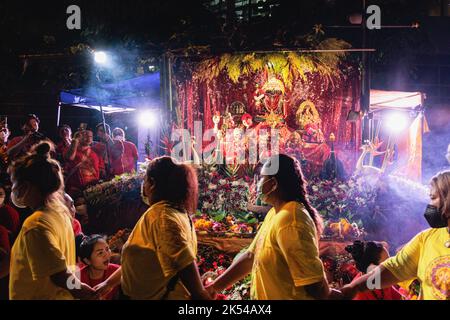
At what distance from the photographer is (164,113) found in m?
7.31

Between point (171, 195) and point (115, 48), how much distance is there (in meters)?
5.08

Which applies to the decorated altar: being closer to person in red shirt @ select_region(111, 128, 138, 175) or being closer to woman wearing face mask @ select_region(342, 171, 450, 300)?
person in red shirt @ select_region(111, 128, 138, 175)

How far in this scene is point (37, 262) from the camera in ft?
9.53

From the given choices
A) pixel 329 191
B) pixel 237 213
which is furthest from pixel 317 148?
pixel 237 213

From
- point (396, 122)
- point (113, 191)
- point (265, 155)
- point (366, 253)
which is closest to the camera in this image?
point (366, 253)

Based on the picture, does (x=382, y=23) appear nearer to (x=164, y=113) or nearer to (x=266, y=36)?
(x=266, y=36)

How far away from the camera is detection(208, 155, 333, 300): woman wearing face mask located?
2762 mm

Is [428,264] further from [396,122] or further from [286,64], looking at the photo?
[396,122]

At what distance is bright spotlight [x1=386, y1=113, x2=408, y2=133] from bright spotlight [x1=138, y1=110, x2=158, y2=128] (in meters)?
6.98

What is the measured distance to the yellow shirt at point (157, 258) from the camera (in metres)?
2.81

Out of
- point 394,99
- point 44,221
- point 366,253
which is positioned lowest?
point 366,253

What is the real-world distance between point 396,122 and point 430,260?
891 centimetres

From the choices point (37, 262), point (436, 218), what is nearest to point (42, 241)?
point (37, 262)

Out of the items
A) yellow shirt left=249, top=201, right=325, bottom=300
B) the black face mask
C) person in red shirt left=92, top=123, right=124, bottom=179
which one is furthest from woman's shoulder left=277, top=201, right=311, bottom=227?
person in red shirt left=92, top=123, right=124, bottom=179
